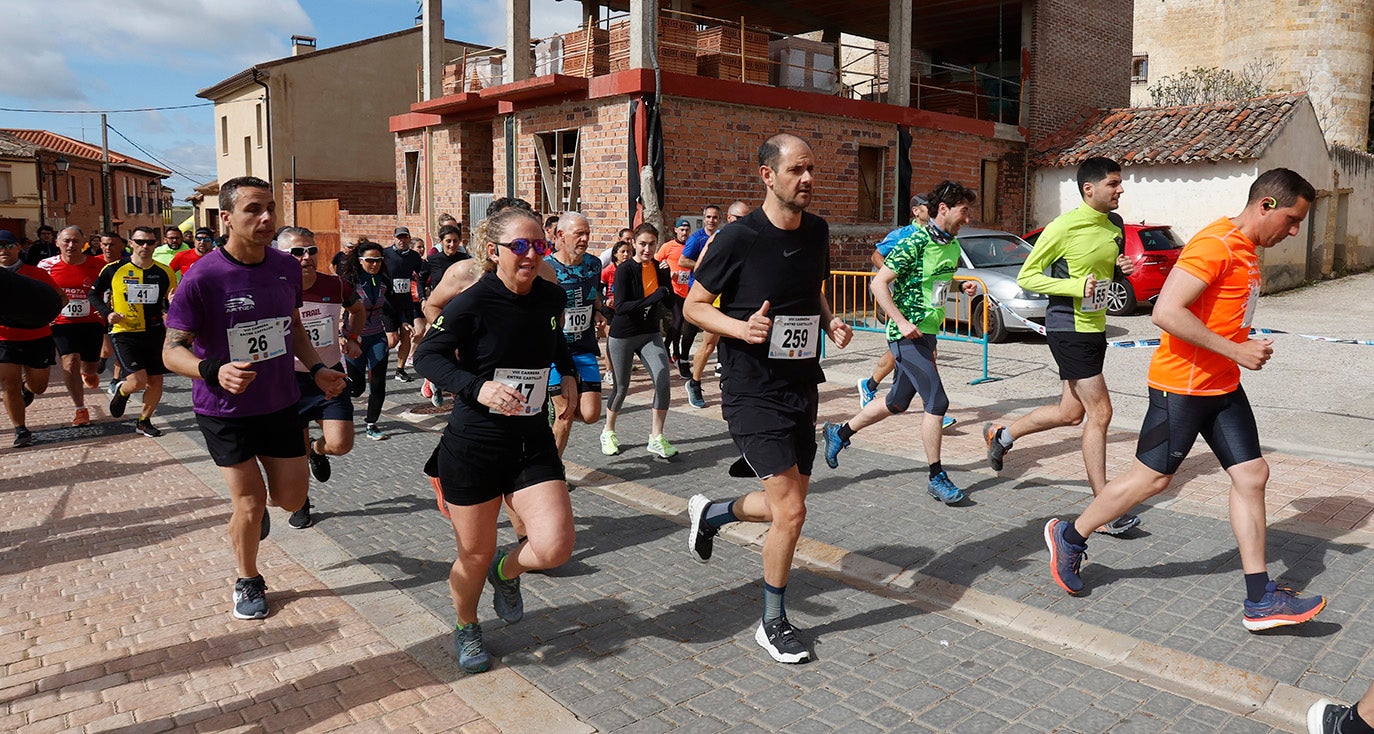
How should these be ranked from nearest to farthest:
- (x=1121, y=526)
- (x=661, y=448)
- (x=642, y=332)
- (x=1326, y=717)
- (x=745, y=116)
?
(x=1326, y=717), (x=1121, y=526), (x=642, y=332), (x=661, y=448), (x=745, y=116)

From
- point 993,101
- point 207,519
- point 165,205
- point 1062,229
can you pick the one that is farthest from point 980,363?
point 165,205

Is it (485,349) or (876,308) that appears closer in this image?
Answer: (485,349)

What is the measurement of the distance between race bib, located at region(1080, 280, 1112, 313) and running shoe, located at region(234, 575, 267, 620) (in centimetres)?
466

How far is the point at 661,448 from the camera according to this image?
7.75 meters

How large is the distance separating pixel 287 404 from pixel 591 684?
6.85 ft

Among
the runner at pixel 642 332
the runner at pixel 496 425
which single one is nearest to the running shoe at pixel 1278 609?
the runner at pixel 496 425

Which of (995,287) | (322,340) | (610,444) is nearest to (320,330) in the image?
(322,340)

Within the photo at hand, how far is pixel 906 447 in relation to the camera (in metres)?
7.99

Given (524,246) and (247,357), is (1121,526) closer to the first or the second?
(524,246)

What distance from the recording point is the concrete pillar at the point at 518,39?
19203 mm

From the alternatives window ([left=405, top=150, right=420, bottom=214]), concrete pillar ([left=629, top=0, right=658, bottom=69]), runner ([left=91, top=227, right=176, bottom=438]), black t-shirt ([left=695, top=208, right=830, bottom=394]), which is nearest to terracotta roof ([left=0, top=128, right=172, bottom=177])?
window ([left=405, top=150, right=420, bottom=214])

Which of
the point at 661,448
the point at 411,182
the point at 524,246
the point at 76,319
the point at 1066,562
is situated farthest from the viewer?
the point at 411,182

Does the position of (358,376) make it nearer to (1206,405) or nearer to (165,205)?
(1206,405)

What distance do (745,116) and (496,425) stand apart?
14647 mm
